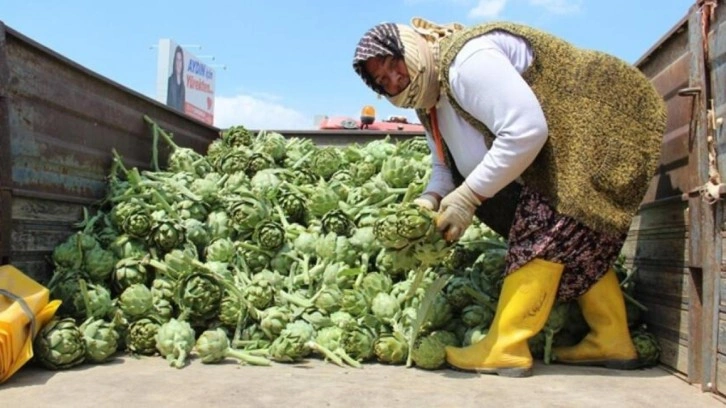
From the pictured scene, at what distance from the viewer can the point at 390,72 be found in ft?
8.48

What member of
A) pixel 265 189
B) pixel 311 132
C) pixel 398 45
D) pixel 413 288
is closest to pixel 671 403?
pixel 413 288

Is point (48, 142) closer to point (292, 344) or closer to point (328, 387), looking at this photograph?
point (292, 344)

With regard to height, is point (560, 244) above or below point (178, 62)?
below

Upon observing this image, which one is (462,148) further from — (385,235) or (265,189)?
(265,189)

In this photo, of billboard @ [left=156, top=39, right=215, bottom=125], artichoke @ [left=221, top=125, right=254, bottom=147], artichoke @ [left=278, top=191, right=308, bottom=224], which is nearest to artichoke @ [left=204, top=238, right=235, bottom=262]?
artichoke @ [left=278, top=191, right=308, bottom=224]

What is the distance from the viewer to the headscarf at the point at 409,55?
8.32 ft

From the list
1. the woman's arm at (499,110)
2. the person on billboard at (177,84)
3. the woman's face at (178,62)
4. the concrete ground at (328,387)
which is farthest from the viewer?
the woman's face at (178,62)

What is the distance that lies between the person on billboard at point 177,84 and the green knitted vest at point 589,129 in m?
18.0

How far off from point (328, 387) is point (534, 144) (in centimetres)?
105

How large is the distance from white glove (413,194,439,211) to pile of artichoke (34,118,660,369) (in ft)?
0.27

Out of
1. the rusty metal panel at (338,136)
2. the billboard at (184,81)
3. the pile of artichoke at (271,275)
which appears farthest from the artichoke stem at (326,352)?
the billboard at (184,81)

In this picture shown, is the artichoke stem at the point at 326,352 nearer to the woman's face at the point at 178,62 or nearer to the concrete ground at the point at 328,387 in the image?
the concrete ground at the point at 328,387

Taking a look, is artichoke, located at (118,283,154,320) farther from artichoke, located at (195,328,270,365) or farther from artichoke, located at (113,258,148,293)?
artichoke, located at (195,328,270,365)

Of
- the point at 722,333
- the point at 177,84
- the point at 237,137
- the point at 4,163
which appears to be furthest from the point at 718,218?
the point at 177,84
